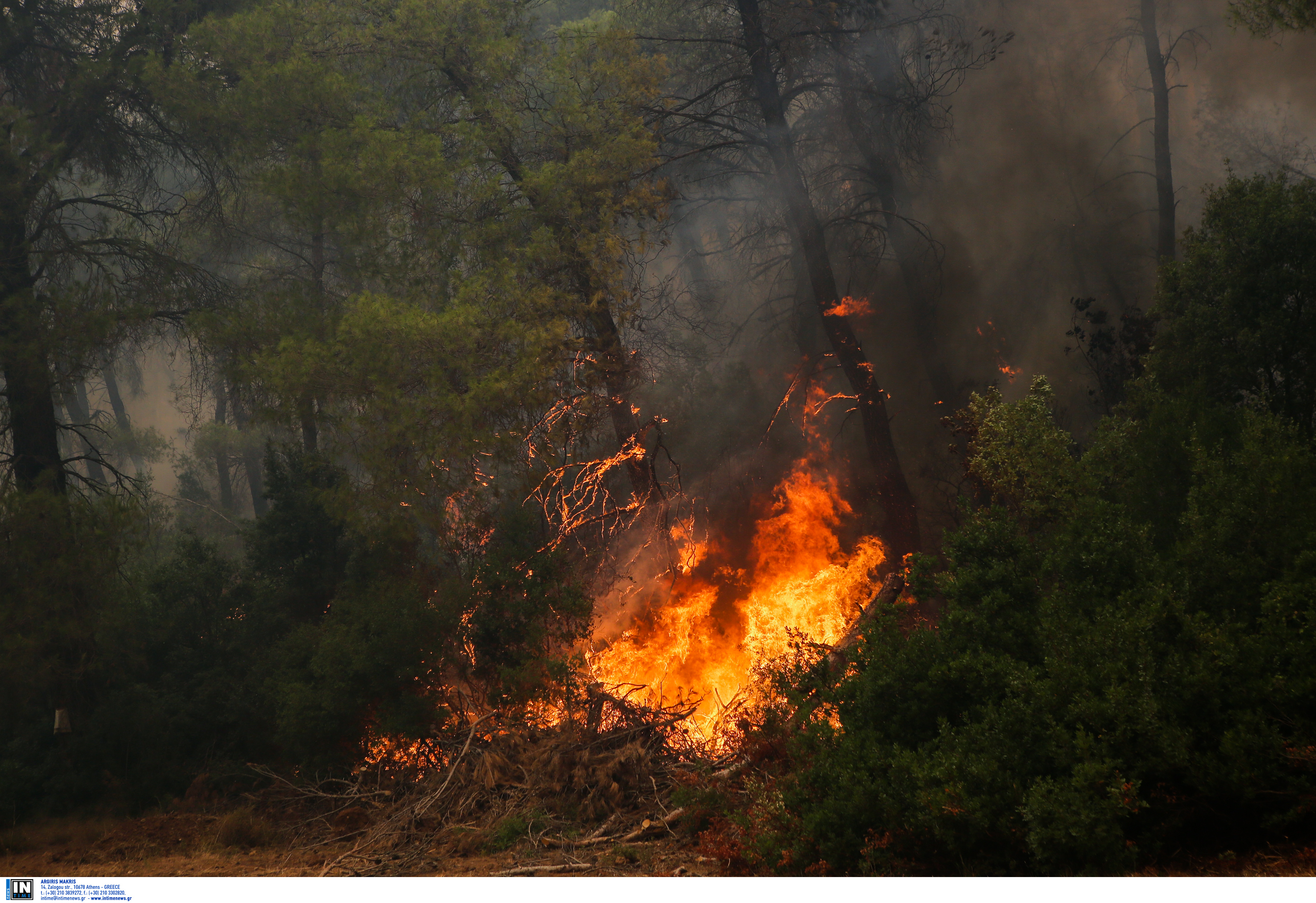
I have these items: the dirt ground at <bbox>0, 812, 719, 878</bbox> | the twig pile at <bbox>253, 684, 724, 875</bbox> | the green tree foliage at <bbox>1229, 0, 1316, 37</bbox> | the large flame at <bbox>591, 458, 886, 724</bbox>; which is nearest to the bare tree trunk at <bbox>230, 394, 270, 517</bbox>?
the dirt ground at <bbox>0, 812, 719, 878</bbox>

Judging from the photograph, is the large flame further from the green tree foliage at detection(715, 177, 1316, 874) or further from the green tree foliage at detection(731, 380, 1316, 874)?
the green tree foliage at detection(731, 380, 1316, 874)

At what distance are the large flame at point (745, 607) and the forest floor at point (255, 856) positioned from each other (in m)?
2.93

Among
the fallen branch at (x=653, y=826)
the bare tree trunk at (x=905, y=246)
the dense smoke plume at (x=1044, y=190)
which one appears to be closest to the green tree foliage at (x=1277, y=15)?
the dense smoke plume at (x=1044, y=190)

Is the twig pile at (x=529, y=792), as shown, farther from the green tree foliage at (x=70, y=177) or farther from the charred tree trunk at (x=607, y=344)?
the green tree foliage at (x=70, y=177)

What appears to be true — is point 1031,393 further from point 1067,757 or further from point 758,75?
point 758,75

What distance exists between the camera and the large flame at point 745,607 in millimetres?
12281

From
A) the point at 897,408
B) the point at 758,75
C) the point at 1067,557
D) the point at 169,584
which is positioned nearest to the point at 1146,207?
the point at 897,408

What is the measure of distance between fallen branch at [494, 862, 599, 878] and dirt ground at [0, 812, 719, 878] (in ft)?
0.09

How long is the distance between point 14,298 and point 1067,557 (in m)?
13.8

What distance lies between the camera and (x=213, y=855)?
9.72m

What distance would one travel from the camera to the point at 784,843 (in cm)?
658

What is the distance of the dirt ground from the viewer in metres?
7.79

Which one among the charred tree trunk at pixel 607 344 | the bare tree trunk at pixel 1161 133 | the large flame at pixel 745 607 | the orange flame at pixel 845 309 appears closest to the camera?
the large flame at pixel 745 607

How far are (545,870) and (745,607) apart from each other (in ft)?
19.0
